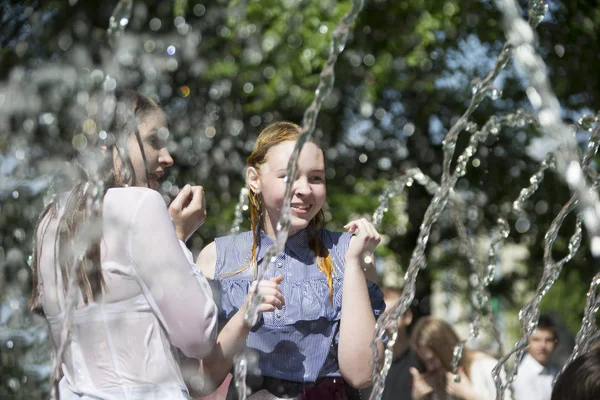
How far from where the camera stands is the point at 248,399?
250cm

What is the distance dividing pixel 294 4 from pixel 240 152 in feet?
5.75

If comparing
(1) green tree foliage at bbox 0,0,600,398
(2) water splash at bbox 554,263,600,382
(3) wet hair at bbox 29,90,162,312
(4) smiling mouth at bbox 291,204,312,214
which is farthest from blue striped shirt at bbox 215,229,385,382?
(1) green tree foliage at bbox 0,0,600,398

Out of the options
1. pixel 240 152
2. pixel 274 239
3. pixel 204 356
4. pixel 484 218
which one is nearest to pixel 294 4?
pixel 240 152

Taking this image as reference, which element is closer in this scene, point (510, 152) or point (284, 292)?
point (284, 292)

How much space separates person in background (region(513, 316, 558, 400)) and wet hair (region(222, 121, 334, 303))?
10.7 feet

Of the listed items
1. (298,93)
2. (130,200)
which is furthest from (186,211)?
(298,93)

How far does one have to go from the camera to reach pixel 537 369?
18.9 feet

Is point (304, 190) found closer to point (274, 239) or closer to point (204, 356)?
point (274, 239)

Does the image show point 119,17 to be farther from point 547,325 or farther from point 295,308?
point 547,325

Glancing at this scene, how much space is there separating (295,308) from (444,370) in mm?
3100

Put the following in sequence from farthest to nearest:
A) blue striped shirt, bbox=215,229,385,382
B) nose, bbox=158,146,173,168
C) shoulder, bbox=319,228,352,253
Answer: shoulder, bbox=319,228,352,253 < blue striped shirt, bbox=215,229,385,382 < nose, bbox=158,146,173,168

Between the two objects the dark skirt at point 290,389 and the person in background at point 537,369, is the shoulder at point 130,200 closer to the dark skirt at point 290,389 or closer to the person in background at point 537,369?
the dark skirt at point 290,389

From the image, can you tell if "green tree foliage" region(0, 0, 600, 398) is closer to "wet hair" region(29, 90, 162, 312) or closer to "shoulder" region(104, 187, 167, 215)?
"wet hair" region(29, 90, 162, 312)

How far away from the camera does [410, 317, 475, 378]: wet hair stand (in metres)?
5.46
